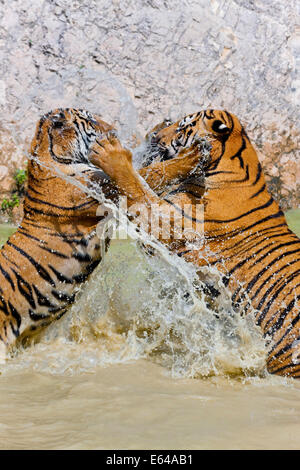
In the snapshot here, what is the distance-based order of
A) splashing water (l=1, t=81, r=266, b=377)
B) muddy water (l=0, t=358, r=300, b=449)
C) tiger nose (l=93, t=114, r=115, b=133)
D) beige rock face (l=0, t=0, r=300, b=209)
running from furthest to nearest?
beige rock face (l=0, t=0, r=300, b=209), tiger nose (l=93, t=114, r=115, b=133), splashing water (l=1, t=81, r=266, b=377), muddy water (l=0, t=358, r=300, b=449)

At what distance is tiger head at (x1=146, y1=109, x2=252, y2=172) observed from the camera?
354 centimetres

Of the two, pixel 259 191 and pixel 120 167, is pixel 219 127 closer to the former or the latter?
pixel 259 191

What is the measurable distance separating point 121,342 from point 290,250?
1.51m

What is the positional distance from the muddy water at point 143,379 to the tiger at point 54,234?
1.18ft

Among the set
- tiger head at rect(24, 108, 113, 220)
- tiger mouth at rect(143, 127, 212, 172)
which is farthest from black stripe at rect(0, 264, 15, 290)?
tiger mouth at rect(143, 127, 212, 172)

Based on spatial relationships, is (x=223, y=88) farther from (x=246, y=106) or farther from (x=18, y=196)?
(x=18, y=196)

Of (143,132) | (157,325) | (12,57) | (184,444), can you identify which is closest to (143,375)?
(157,325)

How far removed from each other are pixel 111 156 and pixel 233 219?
3.02ft

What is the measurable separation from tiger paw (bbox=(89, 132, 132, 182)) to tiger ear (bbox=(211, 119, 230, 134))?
2.15 ft

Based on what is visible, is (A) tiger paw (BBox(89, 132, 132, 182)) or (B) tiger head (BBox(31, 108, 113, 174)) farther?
(B) tiger head (BBox(31, 108, 113, 174))

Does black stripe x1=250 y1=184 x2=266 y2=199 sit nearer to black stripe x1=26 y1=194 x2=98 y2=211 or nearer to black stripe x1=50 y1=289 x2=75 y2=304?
black stripe x1=26 y1=194 x2=98 y2=211

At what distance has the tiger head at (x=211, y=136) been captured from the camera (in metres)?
3.54

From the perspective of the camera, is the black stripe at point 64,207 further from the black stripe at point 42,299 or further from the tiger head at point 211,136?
the tiger head at point 211,136

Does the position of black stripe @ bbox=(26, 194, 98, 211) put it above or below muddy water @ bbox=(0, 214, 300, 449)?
above
